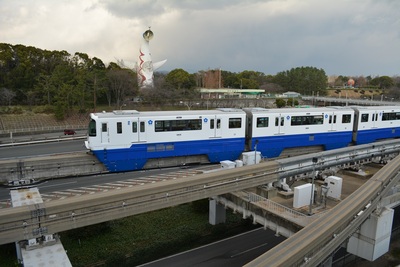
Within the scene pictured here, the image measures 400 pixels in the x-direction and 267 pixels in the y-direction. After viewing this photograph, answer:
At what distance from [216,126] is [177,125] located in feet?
9.86

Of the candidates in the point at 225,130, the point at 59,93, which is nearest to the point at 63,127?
the point at 59,93

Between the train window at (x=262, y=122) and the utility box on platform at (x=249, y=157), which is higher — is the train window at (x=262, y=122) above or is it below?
above

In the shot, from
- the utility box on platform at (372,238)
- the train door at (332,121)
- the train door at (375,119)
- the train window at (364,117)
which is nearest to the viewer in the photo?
the utility box on platform at (372,238)

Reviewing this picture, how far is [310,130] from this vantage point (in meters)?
27.2

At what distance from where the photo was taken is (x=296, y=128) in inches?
1041

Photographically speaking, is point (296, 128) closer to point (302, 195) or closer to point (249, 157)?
point (249, 157)

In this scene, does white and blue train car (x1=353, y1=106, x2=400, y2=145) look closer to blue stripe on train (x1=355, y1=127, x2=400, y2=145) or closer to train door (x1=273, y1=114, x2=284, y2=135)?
blue stripe on train (x1=355, y1=127, x2=400, y2=145)

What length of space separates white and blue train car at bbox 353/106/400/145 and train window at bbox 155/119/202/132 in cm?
1608

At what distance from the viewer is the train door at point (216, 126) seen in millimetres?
23438

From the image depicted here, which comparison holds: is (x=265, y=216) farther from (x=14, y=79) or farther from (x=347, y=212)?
(x=14, y=79)

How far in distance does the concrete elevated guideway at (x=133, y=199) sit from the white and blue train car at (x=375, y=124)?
14.3m

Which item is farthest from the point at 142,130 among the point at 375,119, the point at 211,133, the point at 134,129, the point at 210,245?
the point at 375,119

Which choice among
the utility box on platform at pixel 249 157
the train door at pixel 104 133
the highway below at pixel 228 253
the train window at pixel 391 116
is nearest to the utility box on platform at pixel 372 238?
the highway below at pixel 228 253

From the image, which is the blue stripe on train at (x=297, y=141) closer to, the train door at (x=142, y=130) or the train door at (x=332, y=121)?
the train door at (x=332, y=121)
